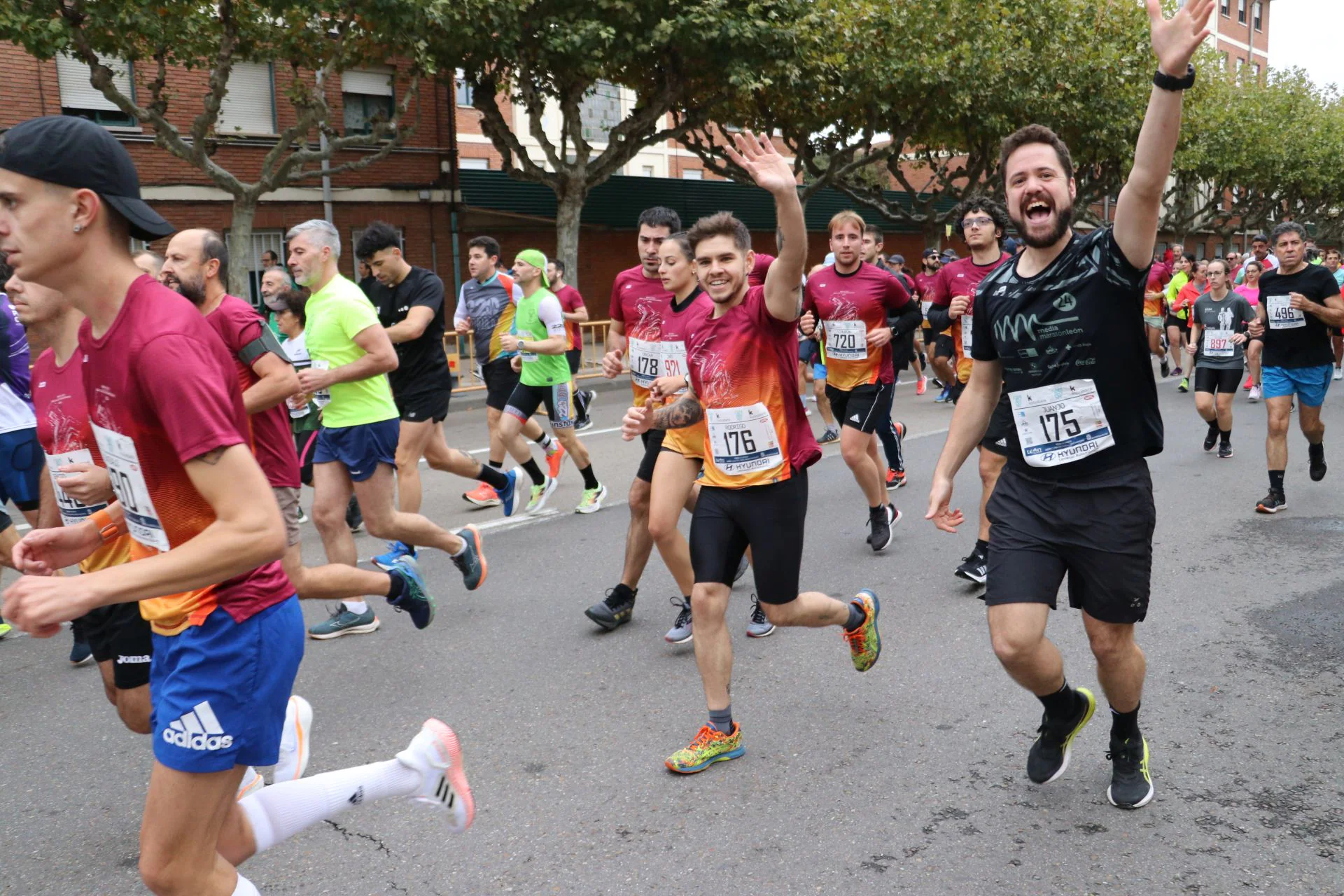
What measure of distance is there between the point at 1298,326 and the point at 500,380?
19.4ft

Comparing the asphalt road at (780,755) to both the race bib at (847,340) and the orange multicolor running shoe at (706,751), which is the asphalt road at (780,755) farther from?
the race bib at (847,340)

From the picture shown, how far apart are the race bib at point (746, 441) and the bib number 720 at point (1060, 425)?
1.01 metres

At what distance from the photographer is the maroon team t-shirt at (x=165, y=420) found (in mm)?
2049

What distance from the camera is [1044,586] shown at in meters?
3.36

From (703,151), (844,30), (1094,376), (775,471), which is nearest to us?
(1094,376)

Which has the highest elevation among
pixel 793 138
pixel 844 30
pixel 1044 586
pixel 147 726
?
pixel 844 30

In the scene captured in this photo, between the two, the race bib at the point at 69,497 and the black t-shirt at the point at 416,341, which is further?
the black t-shirt at the point at 416,341

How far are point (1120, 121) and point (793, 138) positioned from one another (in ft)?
30.1

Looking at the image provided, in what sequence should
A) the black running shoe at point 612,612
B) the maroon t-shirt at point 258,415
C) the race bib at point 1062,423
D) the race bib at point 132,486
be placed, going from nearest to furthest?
1. the race bib at point 132,486
2. the race bib at point 1062,423
3. the maroon t-shirt at point 258,415
4. the black running shoe at point 612,612

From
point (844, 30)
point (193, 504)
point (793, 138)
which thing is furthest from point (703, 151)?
point (193, 504)

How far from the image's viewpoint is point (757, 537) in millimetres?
4047

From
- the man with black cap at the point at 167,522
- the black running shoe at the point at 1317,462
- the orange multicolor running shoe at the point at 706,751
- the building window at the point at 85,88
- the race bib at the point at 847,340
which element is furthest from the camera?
the building window at the point at 85,88

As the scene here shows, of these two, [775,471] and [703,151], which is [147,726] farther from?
[703,151]

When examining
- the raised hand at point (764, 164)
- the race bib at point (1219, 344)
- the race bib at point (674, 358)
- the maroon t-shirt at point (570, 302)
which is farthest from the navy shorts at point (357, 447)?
the race bib at point (1219, 344)
